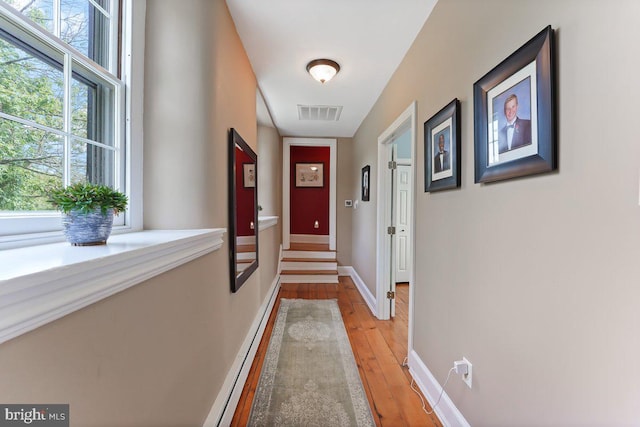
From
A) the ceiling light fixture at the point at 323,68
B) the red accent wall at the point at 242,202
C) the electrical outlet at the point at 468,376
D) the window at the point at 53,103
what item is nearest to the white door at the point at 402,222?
the ceiling light fixture at the point at 323,68

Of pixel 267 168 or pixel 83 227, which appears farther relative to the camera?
pixel 267 168

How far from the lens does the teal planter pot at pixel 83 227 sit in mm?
782

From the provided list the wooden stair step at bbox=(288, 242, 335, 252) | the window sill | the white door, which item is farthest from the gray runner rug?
the wooden stair step at bbox=(288, 242, 335, 252)

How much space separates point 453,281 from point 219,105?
1651 millimetres

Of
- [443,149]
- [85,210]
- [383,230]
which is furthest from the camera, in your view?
[383,230]

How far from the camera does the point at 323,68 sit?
91.1 inches

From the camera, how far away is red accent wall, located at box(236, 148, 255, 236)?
1989 millimetres

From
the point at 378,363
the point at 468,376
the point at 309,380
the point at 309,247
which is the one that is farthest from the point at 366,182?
the point at 468,376

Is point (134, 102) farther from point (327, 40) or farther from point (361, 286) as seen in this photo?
point (361, 286)

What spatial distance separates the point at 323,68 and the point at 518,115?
5.65 feet

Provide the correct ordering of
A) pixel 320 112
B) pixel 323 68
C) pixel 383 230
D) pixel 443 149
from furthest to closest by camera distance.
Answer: pixel 320 112, pixel 383 230, pixel 323 68, pixel 443 149

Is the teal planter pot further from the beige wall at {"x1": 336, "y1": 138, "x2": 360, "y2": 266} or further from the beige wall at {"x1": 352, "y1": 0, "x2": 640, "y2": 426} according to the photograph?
the beige wall at {"x1": 336, "y1": 138, "x2": 360, "y2": 266}

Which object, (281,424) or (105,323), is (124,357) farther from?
(281,424)

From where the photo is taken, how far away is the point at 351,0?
5.36 ft
